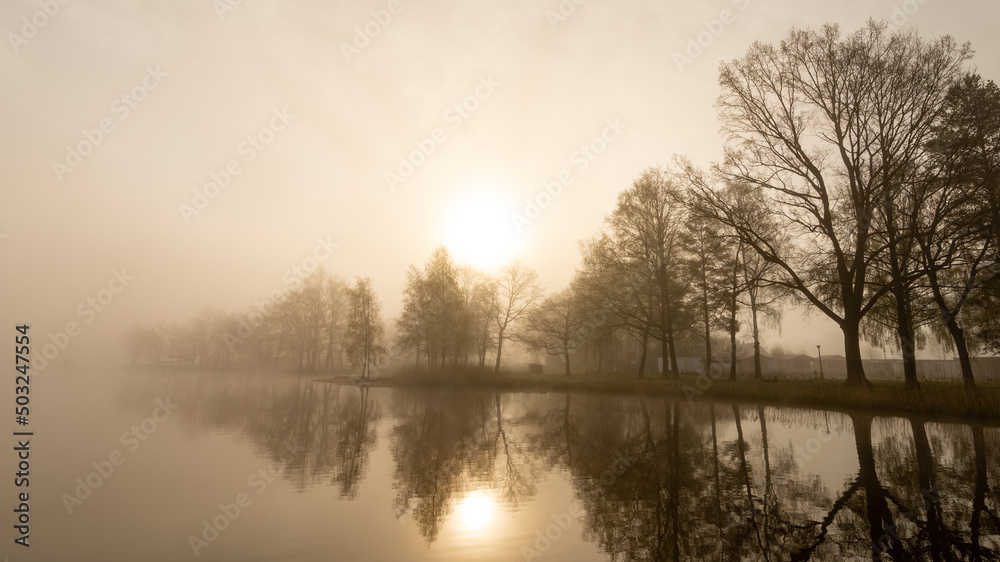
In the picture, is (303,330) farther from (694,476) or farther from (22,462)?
(694,476)

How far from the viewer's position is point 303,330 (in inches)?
2739

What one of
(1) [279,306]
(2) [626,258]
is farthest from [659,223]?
(1) [279,306]

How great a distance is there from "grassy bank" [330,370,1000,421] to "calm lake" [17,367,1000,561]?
265cm

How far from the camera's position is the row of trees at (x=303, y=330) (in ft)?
171

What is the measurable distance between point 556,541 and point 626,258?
101 feet

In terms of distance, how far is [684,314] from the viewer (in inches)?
1331

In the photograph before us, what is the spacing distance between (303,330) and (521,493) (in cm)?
6786

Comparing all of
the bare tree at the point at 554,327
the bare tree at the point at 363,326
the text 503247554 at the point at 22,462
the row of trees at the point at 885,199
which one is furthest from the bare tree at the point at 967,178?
the bare tree at the point at 363,326

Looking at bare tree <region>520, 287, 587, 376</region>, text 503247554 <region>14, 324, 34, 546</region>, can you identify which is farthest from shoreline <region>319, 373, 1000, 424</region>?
text 503247554 <region>14, 324, 34, 546</region>

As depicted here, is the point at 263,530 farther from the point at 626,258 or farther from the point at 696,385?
the point at 626,258

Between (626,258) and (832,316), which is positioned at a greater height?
(626,258)

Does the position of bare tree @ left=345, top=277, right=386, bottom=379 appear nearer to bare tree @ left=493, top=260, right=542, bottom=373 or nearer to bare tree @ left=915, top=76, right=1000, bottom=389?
bare tree @ left=493, top=260, right=542, bottom=373

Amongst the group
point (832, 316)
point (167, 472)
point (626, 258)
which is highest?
point (626, 258)

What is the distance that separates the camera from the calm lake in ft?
18.9
